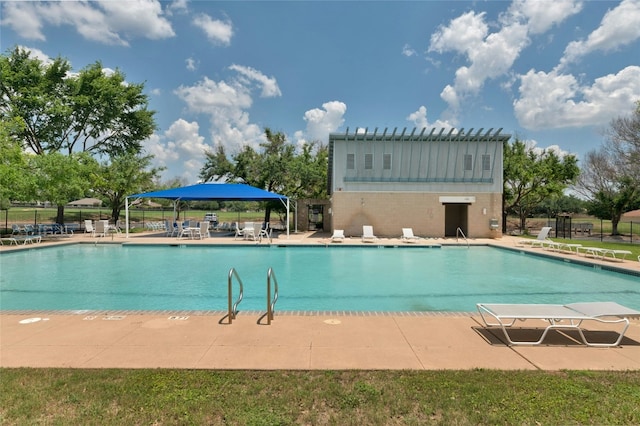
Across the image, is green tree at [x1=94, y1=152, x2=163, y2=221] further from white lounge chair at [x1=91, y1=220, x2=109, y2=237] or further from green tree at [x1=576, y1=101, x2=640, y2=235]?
green tree at [x1=576, y1=101, x2=640, y2=235]

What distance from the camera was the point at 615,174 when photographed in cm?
2988

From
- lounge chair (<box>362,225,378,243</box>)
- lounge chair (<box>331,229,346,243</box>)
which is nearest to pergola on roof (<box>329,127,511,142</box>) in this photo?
lounge chair (<box>362,225,378,243</box>)

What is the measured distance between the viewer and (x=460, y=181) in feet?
65.8

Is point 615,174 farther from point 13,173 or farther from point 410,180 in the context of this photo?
point 13,173

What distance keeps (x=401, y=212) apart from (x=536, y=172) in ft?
34.4

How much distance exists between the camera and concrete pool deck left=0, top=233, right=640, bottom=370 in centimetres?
364

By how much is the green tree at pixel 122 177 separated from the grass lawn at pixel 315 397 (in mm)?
23001

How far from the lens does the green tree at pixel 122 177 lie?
76.3 ft

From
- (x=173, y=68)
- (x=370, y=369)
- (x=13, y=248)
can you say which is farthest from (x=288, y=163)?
(x=370, y=369)

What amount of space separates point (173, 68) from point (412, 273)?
16659 mm

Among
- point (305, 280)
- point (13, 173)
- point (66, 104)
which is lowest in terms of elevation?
point (305, 280)

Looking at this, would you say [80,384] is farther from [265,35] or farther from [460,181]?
[460,181]

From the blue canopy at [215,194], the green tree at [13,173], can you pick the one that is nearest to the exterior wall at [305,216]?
the blue canopy at [215,194]

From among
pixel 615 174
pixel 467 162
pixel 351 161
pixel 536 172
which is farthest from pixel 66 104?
pixel 615 174
